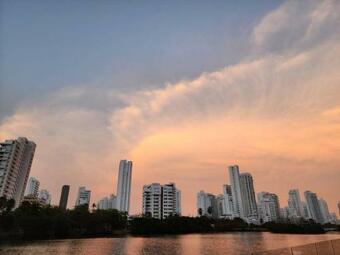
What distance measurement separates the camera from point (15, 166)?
12119 cm

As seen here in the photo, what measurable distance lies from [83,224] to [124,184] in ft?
357

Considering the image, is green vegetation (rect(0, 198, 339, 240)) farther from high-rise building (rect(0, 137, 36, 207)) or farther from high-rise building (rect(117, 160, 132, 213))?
high-rise building (rect(117, 160, 132, 213))

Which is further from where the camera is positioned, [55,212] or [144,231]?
[144,231]

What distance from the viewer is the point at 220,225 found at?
393 feet

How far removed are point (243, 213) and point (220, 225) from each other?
83712 millimetres

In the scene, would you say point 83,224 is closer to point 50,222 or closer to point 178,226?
point 50,222

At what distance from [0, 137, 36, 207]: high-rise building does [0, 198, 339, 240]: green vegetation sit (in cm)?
4243

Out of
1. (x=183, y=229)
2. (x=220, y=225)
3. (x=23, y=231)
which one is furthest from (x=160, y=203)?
(x=23, y=231)

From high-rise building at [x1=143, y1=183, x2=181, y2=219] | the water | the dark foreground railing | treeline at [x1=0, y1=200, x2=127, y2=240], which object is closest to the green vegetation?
treeline at [x1=0, y1=200, x2=127, y2=240]

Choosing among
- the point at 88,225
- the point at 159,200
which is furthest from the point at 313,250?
the point at 159,200

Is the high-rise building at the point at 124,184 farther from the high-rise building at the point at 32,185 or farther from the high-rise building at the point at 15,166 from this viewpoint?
the high-rise building at the point at 15,166

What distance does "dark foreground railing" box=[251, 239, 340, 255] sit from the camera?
13.6m

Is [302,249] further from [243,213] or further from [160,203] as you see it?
[243,213]

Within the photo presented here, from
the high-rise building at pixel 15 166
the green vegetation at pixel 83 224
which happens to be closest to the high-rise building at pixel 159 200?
the green vegetation at pixel 83 224
